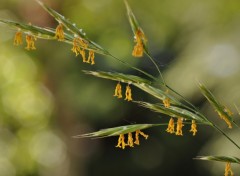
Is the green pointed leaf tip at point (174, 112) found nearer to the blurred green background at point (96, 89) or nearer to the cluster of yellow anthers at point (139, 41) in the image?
the cluster of yellow anthers at point (139, 41)

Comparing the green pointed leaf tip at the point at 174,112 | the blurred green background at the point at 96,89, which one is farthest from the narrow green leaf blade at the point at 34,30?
the blurred green background at the point at 96,89

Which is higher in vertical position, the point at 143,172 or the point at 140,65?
the point at 140,65

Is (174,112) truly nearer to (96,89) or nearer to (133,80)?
(133,80)

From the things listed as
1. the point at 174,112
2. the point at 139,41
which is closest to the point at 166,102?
the point at 174,112

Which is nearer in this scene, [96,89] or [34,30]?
[34,30]

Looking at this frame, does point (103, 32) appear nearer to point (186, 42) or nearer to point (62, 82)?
point (62, 82)

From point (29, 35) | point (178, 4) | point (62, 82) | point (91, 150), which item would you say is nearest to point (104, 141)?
point (91, 150)

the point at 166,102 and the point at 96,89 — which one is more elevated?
the point at 96,89

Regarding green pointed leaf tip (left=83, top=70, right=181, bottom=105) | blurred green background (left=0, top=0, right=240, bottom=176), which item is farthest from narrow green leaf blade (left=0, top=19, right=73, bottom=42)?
blurred green background (left=0, top=0, right=240, bottom=176)
